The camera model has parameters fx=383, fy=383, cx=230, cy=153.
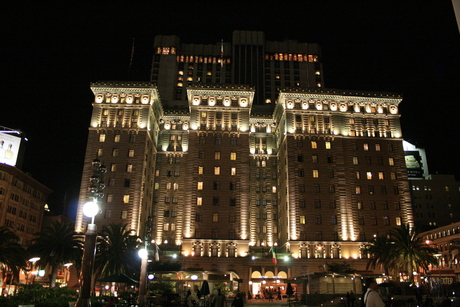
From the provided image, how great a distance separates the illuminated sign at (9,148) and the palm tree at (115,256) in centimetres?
3519

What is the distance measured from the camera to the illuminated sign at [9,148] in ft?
266

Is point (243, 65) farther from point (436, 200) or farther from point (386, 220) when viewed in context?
point (436, 200)

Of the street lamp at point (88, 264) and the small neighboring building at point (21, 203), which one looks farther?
the small neighboring building at point (21, 203)

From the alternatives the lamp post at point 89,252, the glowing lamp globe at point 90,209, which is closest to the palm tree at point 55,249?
the lamp post at point 89,252

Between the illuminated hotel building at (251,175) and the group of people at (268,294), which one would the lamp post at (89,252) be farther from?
the illuminated hotel building at (251,175)

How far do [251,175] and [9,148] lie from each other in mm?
54346

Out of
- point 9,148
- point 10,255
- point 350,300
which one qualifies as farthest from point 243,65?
point 350,300

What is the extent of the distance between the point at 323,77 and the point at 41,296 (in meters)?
129

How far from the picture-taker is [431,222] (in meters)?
132

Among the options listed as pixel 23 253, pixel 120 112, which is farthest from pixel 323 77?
pixel 23 253

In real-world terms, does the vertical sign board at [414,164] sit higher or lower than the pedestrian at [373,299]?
higher

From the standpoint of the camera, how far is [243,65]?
446 ft

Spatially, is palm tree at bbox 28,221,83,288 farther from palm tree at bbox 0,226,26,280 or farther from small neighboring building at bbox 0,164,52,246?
small neighboring building at bbox 0,164,52,246

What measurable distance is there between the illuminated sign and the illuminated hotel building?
51.9 feet
